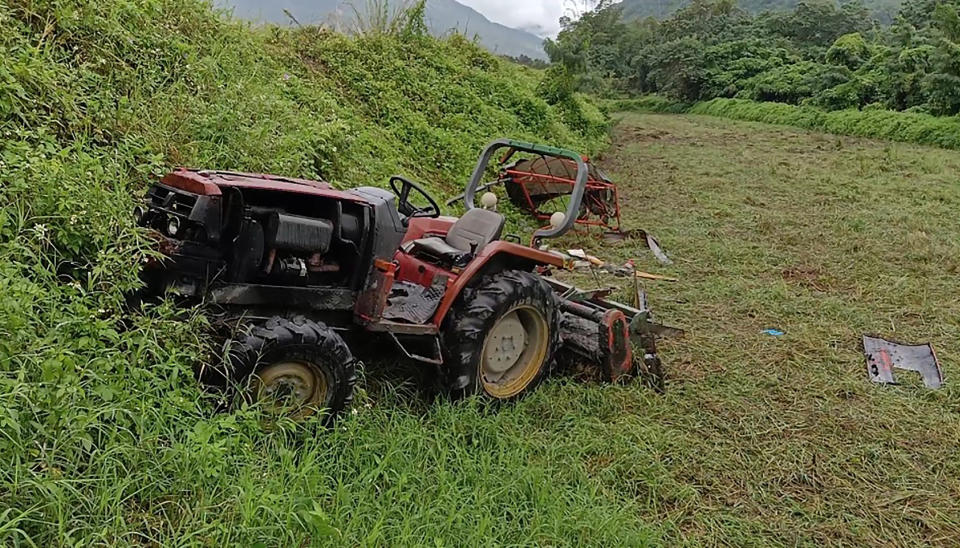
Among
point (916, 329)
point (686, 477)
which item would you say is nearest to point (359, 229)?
point (686, 477)

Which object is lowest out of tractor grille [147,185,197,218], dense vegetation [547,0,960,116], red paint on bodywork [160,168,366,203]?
tractor grille [147,185,197,218]

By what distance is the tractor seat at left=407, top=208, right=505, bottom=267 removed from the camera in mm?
3912

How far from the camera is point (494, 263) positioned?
384cm

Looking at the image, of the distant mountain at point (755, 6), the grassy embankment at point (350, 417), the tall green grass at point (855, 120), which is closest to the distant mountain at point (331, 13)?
the grassy embankment at point (350, 417)

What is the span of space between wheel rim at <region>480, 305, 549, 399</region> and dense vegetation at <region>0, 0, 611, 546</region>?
561 mm

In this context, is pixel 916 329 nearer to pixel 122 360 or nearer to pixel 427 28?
pixel 122 360

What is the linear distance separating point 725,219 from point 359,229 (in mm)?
7080

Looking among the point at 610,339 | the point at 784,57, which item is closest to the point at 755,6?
the point at 784,57

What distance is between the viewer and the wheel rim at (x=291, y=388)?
269 centimetres

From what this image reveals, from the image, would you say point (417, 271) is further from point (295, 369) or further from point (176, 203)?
point (176, 203)

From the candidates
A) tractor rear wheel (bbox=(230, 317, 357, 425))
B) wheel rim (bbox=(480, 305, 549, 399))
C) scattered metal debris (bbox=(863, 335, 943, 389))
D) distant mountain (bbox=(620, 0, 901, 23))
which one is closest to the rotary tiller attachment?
wheel rim (bbox=(480, 305, 549, 399))

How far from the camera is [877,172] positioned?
42.3ft

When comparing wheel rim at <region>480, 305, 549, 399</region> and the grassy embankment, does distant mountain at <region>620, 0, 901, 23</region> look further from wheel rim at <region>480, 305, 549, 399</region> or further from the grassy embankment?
A: wheel rim at <region>480, 305, 549, 399</region>

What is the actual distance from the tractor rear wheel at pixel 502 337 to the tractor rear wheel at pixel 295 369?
0.70 metres
